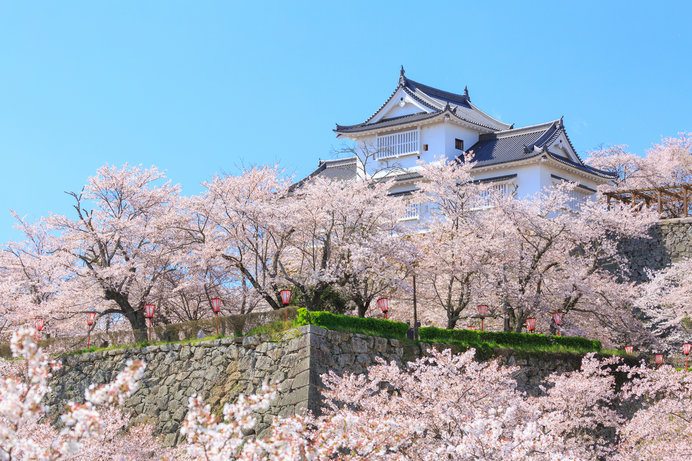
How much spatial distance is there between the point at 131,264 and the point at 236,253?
2.83m

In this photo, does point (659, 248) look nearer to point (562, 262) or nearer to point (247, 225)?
point (562, 262)

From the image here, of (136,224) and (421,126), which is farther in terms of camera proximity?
(421,126)

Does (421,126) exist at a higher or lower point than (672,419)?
higher

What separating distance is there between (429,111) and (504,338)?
44.3 feet

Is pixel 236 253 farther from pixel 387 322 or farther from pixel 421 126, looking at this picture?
pixel 421 126

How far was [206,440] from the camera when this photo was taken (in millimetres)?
7680

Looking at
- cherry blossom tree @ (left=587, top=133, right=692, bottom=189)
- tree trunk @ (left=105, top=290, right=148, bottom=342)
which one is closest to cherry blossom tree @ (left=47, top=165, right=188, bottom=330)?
tree trunk @ (left=105, top=290, right=148, bottom=342)

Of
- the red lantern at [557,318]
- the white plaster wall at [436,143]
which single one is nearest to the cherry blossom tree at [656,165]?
the white plaster wall at [436,143]

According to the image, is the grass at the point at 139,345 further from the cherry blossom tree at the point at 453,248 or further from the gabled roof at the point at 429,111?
the gabled roof at the point at 429,111

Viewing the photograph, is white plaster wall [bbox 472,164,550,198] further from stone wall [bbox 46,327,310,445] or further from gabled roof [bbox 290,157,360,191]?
stone wall [bbox 46,327,310,445]

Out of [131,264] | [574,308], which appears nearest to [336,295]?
[131,264]

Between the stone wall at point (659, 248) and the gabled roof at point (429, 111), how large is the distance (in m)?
8.64

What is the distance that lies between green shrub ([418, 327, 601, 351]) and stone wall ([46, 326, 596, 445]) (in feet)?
1.09

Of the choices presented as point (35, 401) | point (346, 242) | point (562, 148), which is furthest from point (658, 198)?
point (35, 401)
